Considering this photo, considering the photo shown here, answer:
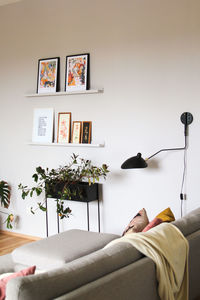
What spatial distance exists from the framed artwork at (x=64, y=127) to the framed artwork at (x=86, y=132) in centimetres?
21

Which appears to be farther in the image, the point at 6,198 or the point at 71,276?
the point at 6,198

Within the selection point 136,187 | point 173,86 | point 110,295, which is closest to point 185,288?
point 110,295

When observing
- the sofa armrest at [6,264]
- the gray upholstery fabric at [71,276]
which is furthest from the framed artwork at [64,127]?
the gray upholstery fabric at [71,276]

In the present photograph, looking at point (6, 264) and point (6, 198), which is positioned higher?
point (6, 198)

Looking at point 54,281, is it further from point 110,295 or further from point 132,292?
point 132,292

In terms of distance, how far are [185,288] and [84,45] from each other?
9.88 feet

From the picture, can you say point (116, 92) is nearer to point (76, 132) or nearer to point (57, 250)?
point (76, 132)

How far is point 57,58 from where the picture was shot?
481cm

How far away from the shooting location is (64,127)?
476cm

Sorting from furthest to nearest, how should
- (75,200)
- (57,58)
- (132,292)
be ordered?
(57,58)
(75,200)
(132,292)

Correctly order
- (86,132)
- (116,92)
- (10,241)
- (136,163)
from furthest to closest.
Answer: (10,241) → (86,132) → (116,92) → (136,163)

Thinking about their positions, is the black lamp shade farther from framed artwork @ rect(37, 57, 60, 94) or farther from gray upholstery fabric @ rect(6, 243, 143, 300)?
gray upholstery fabric @ rect(6, 243, 143, 300)

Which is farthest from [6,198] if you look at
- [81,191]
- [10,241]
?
[81,191]

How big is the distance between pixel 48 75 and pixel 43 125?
604 mm
